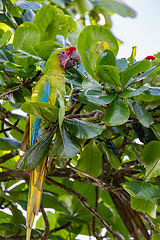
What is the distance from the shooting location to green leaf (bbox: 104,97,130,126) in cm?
53

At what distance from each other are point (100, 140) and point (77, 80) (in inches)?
7.1

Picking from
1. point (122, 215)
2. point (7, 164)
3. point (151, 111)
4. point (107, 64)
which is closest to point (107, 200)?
point (122, 215)

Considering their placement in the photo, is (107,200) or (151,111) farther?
(107,200)

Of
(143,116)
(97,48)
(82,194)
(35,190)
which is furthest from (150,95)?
(82,194)

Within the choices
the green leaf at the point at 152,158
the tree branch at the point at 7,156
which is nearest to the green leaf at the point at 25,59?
the green leaf at the point at 152,158

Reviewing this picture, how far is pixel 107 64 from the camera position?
1.86 feet

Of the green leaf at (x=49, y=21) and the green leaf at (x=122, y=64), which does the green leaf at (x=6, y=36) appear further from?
the green leaf at (x=122, y=64)

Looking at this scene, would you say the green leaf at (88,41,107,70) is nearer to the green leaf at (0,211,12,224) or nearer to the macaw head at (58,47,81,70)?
the macaw head at (58,47,81,70)

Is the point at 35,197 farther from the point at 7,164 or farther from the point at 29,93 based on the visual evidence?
the point at 7,164

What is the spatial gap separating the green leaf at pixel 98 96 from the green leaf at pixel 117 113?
0.02 m

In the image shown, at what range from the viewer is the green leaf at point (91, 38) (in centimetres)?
61

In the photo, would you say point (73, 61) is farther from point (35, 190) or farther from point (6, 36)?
point (35, 190)

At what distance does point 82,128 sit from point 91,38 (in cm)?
21

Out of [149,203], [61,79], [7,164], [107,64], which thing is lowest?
[7,164]
